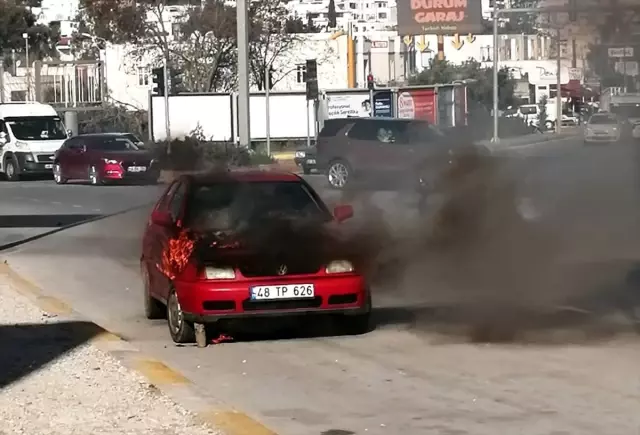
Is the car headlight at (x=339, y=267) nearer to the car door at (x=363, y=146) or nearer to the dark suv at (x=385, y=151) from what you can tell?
the dark suv at (x=385, y=151)

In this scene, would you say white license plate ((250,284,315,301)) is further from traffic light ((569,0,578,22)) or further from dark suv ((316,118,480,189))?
dark suv ((316,118,480,189))

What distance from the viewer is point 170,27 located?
5897cm

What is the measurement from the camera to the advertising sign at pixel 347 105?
161 ft

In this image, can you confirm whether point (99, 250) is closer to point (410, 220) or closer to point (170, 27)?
point (410, 220)

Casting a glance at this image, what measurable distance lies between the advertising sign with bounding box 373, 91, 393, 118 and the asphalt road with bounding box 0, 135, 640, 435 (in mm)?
31815

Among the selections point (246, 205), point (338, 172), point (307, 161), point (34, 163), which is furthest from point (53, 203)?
point (246, 205)

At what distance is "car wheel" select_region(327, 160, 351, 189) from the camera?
29531 mm

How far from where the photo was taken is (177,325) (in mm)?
10719

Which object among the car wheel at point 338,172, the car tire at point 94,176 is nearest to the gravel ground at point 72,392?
the car wheel at point 338,172

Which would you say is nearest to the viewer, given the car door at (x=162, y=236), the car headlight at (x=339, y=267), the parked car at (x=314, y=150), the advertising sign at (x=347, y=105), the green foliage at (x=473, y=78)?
the car headlight at (x=339, y=267)

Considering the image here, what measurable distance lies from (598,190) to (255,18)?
44.7 metres

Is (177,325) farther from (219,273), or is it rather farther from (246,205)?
(246,205)

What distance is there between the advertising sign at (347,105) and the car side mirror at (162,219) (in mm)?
36979

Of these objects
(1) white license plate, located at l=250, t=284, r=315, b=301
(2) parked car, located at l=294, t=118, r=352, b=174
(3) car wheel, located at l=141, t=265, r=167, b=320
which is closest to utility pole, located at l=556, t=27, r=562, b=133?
(1) white license plate, located at l=250, t=284, r=315, b=301
